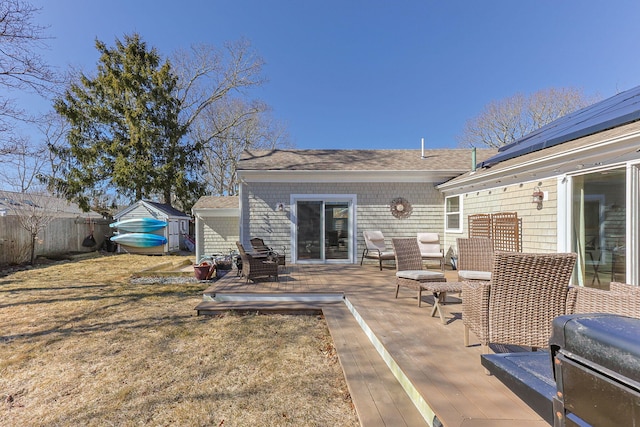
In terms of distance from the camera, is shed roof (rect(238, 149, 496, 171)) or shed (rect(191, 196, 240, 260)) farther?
shed (rect(191, 196, 240, 260))

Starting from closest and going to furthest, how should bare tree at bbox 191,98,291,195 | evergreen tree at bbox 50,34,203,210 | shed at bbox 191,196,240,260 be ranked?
shed at bbox 191,196,240,260
evergreen tree at bbox 50,34,203,210
bare tree at bbox 191,98,291,195

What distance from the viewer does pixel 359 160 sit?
9523 millimetres

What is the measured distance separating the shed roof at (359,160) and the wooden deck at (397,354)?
3799 mm

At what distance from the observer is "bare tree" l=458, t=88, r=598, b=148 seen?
18781 millimetres

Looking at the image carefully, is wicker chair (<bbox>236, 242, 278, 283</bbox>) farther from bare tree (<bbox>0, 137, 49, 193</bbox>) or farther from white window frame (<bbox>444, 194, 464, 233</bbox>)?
bare tree (<bbox>0, 137, 49, 193</bbox>)

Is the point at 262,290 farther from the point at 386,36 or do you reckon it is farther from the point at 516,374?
the point at 386,36

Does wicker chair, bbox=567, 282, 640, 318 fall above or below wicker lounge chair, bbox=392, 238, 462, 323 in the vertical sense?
above

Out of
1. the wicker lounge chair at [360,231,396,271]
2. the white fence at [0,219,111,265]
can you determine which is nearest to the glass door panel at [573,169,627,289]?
the wicker lounge chair at [360,231,396,271]

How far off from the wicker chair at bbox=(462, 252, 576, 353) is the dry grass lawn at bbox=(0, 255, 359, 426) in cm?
148

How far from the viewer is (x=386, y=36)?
521 inches

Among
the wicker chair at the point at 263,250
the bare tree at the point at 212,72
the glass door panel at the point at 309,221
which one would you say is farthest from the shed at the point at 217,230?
the bare tree at the point at 212,72

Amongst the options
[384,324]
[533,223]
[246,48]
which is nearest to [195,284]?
[384,324]

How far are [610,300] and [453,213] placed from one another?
635 centimetres

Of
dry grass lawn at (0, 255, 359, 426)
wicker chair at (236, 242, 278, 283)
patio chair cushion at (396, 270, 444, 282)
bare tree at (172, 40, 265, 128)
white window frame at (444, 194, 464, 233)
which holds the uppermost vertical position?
bare tree at (172, 40, 265, 128)
